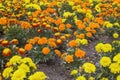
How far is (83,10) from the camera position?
29.3 ft

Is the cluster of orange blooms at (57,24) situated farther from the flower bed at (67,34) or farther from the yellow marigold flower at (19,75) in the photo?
the yellow marigold flower at (19,75)

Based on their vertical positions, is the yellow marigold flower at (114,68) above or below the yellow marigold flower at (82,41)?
below

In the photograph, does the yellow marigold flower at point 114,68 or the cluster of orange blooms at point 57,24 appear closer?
the yellow marigold flower at point 114,68

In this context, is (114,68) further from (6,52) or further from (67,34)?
A: (67,34)

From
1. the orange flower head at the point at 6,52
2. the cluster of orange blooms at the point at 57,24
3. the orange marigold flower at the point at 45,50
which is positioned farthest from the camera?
the cluster of orange blooms at the point at 57,24

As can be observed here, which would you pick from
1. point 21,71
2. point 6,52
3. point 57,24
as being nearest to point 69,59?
point 6,52

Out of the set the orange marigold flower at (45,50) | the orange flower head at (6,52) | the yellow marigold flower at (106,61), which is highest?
the orange flower head at (6,52)

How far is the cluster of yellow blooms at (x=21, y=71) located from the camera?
5.28 metres

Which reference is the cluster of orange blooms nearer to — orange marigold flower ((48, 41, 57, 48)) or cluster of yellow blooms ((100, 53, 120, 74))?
orange marigold flower ((48, 41, 57, 48))

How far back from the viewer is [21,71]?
5328mm

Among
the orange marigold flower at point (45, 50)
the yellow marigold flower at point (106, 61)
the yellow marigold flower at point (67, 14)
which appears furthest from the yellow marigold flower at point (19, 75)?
the yellow marigold flower at point (67, 14)

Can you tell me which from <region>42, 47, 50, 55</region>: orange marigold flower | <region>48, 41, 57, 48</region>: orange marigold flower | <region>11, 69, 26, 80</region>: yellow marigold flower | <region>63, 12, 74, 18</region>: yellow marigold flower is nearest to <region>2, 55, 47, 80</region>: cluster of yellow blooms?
<region>11, 69, 26, 80</region>: yellow marigold flower

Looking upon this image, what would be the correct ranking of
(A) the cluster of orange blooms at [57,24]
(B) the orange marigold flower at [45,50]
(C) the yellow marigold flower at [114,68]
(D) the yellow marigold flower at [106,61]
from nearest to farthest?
(C) the yellow marigold flower at [114,68]
(D) the yellow marigold flower at [106,61]
(B) the orange marigold flower at [45,50]
(A) the cluster of orange blooms at [57,24]

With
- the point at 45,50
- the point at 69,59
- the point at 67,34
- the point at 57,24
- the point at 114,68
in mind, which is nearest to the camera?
the point at 114,68
